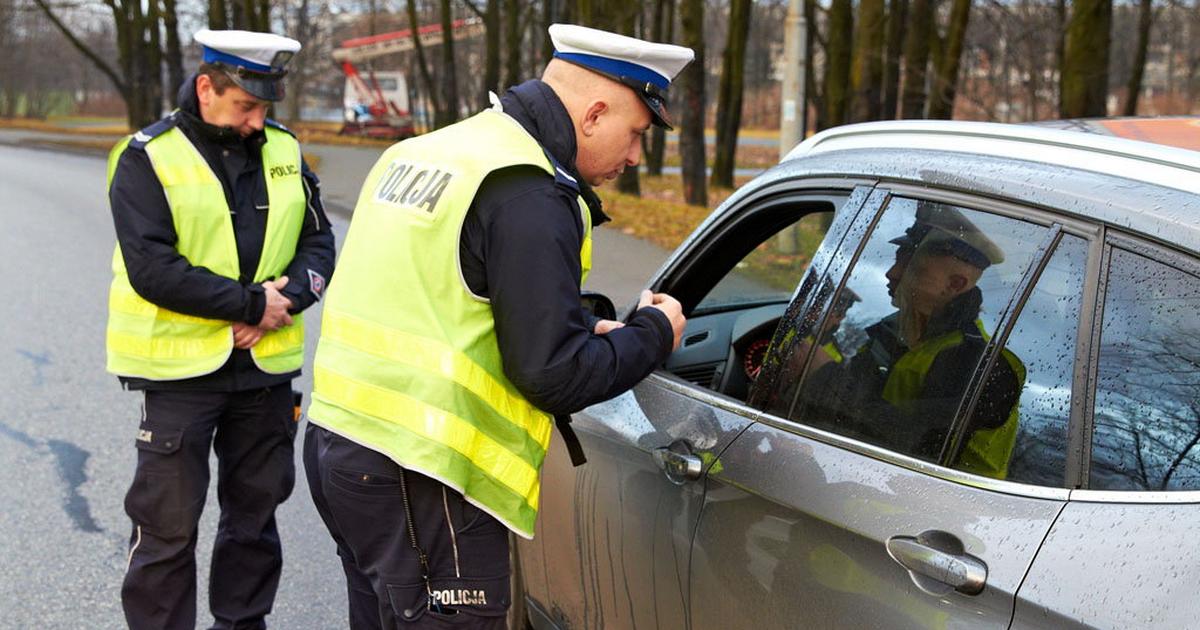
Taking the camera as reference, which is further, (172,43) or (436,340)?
(172,43)

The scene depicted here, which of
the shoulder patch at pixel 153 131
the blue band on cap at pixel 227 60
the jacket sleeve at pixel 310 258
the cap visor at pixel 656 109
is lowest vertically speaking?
the jacket sleeve at pixel 310 258

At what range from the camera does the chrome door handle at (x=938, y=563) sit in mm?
1836

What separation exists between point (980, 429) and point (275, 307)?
7.38 ft

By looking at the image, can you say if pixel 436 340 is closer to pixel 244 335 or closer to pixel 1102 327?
pixel 1102 327

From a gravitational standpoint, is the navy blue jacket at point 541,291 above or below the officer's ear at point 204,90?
below

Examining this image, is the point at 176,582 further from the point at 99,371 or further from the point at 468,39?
the point at 468,39

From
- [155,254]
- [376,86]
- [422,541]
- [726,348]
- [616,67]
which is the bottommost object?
[376,86]

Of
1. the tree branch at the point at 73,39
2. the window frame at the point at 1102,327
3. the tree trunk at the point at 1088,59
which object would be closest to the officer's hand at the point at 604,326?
the window frame at the point at 1102,327

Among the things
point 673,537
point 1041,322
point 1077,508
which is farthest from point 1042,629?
point 673,537

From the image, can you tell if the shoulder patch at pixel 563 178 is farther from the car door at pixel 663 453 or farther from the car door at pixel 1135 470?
the car door at pixel 1135 470

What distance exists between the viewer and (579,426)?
10.2ft

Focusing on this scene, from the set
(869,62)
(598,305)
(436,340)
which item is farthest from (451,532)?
(869,62)

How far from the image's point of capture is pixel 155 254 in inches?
135

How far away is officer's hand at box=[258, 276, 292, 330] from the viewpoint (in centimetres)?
360
